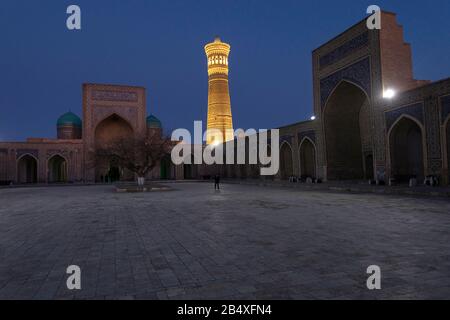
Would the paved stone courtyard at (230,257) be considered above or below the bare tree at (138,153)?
below

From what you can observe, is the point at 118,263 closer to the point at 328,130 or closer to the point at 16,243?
the point at 16,243

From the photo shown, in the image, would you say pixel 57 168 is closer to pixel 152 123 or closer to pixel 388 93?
pixel 152 123

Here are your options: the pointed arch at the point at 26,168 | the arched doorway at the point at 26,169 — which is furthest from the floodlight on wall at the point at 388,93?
the arched doorway at the point at 26,169

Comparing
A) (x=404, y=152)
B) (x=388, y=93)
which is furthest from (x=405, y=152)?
(x=388, y=93)

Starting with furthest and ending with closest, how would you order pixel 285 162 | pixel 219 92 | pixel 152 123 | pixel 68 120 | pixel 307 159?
1. pixel 219 92
2. pixel 152 123
3. pixel 68 120
4. pixel 285 162
5. pixel 307 159

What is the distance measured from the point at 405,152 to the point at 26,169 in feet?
98.4

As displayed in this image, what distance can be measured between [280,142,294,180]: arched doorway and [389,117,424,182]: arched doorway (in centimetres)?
887

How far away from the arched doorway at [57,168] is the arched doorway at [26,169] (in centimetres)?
150

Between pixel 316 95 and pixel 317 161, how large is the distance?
405 cm

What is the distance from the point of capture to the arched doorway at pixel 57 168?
30394 millimetres

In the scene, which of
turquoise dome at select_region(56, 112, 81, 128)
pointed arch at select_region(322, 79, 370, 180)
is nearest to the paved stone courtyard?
pointed arch at select_region(322, 79, 370, 180)

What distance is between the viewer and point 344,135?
750 inches

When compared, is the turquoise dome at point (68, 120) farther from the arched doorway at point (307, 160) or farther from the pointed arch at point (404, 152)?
the pointed arch at point (404, 152)
